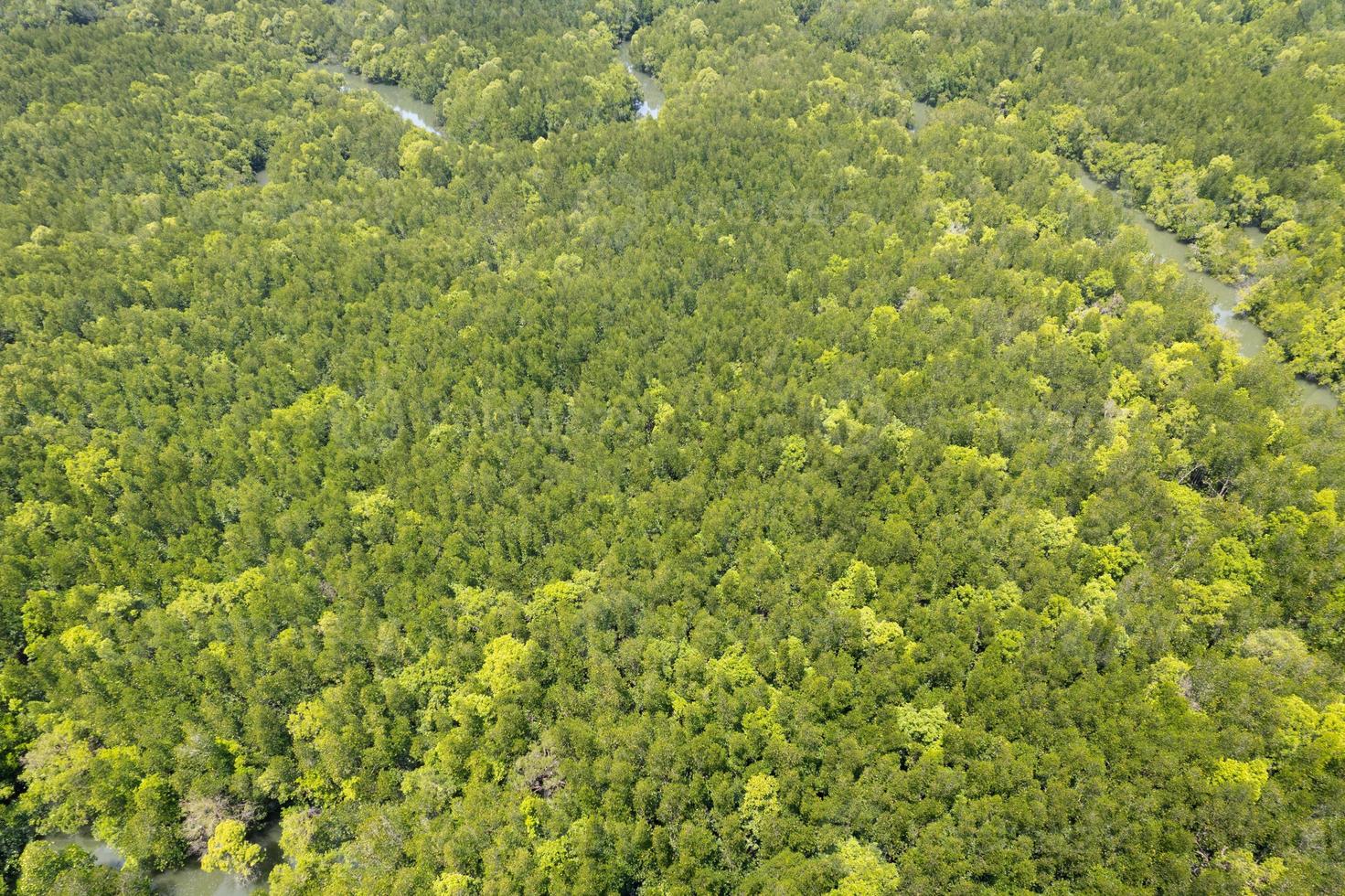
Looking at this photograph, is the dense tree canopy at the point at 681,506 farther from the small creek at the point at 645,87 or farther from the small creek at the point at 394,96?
the small creek at the point at 645,87

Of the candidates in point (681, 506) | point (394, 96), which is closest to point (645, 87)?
point (394, 96)

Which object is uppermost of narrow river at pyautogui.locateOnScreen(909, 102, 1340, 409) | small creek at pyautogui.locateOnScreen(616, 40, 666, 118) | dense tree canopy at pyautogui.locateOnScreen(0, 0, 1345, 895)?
small creek at pyautogui.locateOnScreen(616, 40, 666, 118)

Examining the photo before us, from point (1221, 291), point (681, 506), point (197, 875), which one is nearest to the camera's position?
point (197, 875)

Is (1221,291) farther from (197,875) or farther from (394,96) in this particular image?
(394,96)

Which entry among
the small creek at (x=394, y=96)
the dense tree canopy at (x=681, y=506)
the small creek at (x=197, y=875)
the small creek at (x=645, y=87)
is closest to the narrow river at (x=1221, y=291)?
the dense tree canopy at (x=681, y=506)

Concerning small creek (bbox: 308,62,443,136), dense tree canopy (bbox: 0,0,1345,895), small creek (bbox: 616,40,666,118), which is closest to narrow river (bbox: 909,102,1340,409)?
dense tree canopy (bbox: 0,0,1345,895)

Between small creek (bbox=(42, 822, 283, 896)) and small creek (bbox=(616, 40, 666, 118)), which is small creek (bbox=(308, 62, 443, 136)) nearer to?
small creek (bbox=(616, 40, 666, 118))
